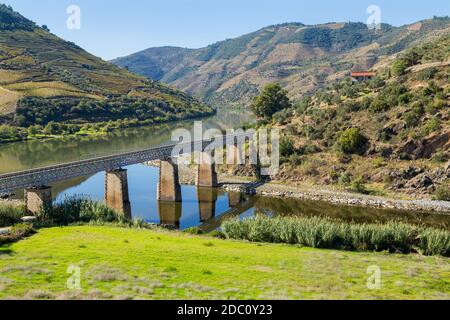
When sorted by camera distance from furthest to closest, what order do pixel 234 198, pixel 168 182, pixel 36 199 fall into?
pixel 234 198 → pixel 168 182 → pixel 36 199

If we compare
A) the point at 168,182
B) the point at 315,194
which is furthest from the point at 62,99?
the point at 315,194

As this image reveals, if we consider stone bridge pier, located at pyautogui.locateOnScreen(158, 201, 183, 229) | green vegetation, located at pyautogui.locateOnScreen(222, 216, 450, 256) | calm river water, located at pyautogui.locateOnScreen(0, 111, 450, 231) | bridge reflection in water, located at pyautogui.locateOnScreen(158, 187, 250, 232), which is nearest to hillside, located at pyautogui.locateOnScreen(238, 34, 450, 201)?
calm river water, located at pyautogui.locateOnScreen(0, 111, 450, 231)

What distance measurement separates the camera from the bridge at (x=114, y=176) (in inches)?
1665

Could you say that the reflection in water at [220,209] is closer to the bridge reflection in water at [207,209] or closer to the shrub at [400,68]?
the bridge reflection in water at [207,209]

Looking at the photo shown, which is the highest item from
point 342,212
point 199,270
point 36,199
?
A: point 36,199

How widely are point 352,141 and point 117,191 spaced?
127ft

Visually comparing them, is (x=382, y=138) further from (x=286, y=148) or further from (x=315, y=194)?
(x=315, y=194)

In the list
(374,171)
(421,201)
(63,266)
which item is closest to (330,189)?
(374,171)

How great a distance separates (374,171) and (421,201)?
10.6 meters

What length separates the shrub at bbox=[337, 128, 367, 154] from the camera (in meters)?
72.2

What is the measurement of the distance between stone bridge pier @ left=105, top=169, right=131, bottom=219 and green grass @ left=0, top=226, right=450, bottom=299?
64.6 ft

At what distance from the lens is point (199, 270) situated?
23734 millimetres

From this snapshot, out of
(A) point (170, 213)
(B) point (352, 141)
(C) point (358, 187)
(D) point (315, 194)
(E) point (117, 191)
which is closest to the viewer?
(E) point (117, 191)

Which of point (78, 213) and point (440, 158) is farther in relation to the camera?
point (440, 158)
